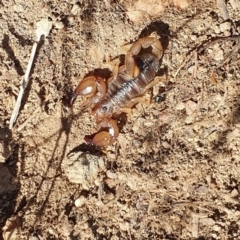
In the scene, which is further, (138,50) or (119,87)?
(119,87)

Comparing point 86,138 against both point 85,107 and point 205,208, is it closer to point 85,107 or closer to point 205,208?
point 85,107

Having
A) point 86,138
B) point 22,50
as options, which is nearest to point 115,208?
point 86,138

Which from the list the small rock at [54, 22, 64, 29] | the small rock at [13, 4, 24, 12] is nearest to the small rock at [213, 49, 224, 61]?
the small rock at [54, 22, 64, 29]

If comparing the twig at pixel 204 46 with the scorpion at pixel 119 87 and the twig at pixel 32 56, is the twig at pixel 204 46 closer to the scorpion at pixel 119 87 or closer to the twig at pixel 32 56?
the scorpion at pixel 119 87

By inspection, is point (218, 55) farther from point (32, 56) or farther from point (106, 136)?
point (32, 56)

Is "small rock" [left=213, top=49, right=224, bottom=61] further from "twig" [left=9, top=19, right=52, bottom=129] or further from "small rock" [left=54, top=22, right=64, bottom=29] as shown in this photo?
"twig" [left=9, top=19, right=52, bottom=129]

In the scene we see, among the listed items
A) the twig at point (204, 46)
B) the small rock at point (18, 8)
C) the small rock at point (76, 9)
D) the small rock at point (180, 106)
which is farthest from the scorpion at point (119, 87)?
the small rock at point (18, 8)

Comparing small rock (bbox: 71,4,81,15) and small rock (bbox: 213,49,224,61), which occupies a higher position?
small rock (bbox: 71,4,81,15)

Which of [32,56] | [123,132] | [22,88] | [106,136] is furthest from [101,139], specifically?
[32,56]
